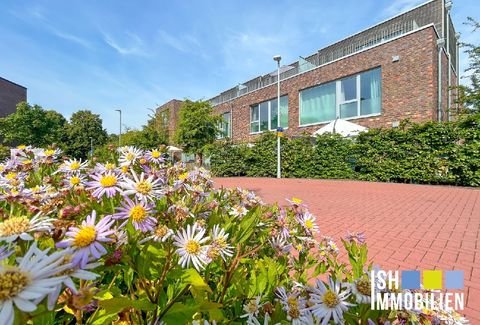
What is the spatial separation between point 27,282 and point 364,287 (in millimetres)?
748

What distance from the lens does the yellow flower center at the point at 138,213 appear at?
79 centimetres

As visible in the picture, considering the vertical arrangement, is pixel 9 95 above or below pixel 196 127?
above

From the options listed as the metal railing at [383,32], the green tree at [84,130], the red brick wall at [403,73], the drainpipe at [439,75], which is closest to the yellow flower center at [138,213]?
the red brick wall at [403,73]

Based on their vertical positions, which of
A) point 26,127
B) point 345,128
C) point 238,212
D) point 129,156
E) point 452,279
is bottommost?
point 452,279

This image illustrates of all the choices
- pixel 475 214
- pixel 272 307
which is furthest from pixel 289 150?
pixel 272 307

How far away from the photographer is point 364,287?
761 millimetres

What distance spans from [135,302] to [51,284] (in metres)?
0.25

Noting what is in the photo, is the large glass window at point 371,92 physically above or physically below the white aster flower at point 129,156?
above

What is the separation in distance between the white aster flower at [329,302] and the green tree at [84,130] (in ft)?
135

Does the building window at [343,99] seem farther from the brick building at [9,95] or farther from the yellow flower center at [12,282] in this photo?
the brick building at [9,95]

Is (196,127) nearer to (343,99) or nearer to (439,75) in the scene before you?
(343,99)

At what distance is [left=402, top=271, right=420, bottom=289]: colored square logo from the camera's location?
33.7 inches

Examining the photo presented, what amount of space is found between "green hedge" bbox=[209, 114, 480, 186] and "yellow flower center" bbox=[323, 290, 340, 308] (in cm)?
1166

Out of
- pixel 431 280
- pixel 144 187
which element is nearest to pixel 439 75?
pixel 431 280
